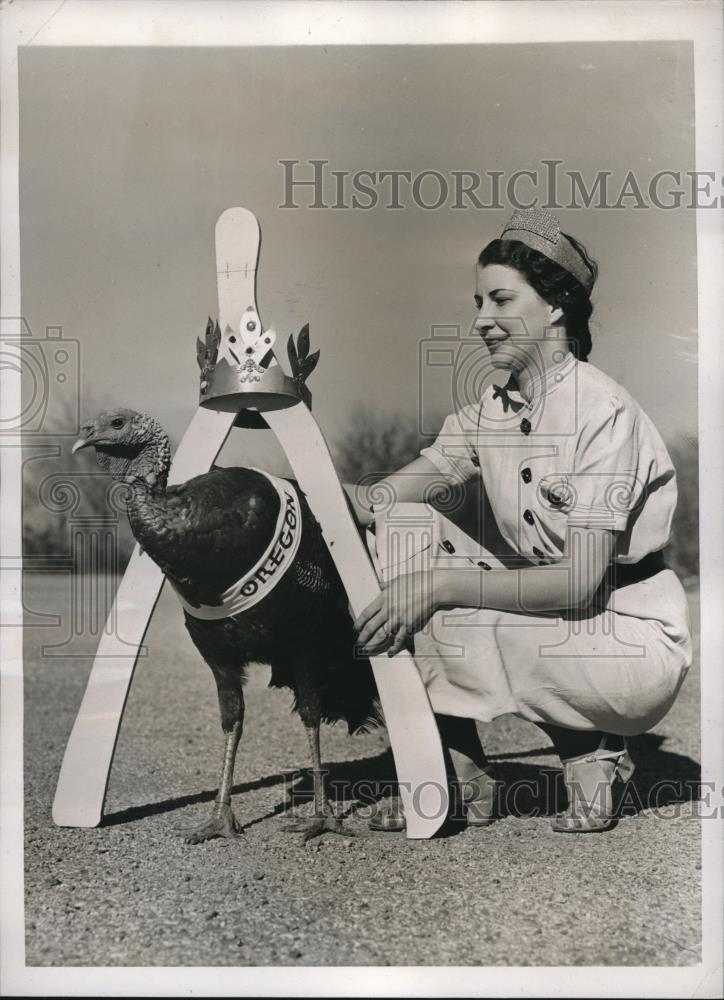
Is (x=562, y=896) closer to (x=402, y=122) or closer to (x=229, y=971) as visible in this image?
(x=229, y=971)

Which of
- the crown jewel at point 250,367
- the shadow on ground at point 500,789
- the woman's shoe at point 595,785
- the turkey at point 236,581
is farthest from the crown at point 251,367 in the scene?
the woman's shoe at point 595,785

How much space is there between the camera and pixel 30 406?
2.70 meters

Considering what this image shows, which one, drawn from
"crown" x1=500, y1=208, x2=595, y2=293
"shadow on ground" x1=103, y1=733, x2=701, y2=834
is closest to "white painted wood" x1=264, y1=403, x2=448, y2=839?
"shadow on ground" x1=103, y1=733, x2=701, y2=834

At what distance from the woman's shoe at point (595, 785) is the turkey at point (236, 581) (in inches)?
22.5

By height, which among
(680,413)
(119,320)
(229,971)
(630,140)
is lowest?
(229,971)

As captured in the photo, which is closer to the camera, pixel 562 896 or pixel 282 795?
pixel 562 896

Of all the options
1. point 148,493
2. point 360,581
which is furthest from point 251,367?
point 360,581

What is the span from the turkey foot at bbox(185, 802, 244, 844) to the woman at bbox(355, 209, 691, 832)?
43 cm

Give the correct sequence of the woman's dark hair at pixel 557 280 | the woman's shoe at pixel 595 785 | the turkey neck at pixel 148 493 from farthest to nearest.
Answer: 1. the woman's shoe at pixel 595 785
2. the woman's dark hair at pixel 557 280
3. the turkey neck at pixel 148 493

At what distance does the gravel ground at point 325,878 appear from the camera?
101 inches

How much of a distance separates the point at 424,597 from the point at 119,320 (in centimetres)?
108

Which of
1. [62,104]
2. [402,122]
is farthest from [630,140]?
[62,104]

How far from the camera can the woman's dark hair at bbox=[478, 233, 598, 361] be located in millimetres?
2648

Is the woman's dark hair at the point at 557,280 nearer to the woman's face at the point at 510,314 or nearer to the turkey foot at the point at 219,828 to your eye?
the woman's face at the point at 510,314
